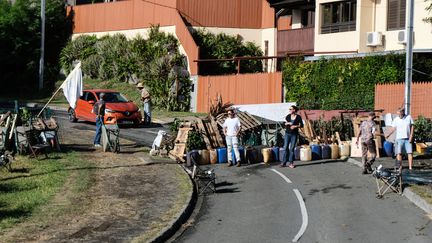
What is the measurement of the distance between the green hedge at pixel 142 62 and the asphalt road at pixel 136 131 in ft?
25.2

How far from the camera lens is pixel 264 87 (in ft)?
115

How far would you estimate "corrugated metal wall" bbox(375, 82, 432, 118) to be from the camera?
2736 centimetres

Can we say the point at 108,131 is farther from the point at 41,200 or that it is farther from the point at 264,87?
the point at 264,87

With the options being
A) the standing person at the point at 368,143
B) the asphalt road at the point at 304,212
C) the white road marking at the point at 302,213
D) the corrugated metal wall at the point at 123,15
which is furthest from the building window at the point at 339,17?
the white road marking at the point at 302,213

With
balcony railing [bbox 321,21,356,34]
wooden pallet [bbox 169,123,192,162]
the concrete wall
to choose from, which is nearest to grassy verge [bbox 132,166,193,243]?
wooden pallet [bbox 169,123,192,162]

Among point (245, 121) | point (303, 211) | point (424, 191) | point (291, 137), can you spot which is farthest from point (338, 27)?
point (303, 211)

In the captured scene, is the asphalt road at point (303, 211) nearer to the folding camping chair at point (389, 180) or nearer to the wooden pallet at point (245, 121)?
the folding camping chair at point (389, 180)

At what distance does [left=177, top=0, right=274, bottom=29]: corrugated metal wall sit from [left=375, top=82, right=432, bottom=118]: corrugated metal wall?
49.7ft

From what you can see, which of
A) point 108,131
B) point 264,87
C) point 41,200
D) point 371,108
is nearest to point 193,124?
point 108,131

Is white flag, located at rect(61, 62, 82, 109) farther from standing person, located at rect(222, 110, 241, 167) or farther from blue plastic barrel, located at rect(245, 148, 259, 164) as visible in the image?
blue plastic barrel, located at rect(245, 148, 259, 164)

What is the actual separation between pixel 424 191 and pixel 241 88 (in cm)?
2109

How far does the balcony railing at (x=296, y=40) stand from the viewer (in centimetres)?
3997

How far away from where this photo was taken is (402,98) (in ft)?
92.5

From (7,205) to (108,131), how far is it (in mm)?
7432
